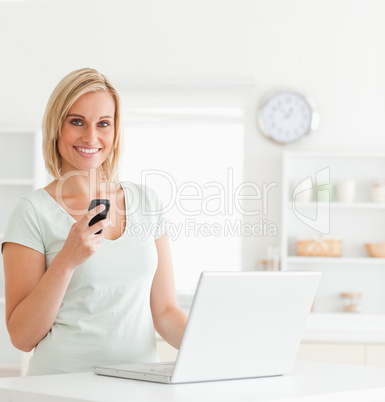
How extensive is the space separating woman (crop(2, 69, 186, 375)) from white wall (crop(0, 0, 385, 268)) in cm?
260

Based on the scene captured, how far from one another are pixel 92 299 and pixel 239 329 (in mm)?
414

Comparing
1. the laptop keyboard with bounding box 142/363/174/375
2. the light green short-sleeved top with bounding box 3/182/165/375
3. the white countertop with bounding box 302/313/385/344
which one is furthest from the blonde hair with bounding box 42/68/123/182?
the white countertop with bounding box 302/313/385/344

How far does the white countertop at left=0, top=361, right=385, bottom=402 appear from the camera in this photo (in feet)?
3.66

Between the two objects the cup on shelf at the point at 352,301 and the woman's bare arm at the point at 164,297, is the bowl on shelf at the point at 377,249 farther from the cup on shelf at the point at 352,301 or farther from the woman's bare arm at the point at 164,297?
the woman's bare arm at the point at 164,297

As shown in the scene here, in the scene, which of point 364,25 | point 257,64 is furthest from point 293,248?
point 364,25

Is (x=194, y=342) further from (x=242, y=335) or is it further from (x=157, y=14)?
(x=157, y=14)

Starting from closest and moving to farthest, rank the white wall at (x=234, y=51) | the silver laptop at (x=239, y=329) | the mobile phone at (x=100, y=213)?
the silver laptop at (x=239, y=329)
the mobile phone at (x=100, y=213)
the white wall at (x=234, y=51)

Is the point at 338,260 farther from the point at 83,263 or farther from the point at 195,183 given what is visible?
the point at 83,263

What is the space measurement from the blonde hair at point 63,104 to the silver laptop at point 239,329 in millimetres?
573

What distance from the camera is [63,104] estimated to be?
5.30 ft

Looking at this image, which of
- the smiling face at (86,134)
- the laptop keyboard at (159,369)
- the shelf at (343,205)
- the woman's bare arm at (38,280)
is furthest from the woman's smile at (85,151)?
the shelf at (343,205)

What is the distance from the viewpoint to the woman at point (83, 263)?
4.94 feet

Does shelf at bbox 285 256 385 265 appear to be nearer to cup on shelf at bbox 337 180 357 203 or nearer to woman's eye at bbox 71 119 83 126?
cup on shelf at bbox 337 180 357 203

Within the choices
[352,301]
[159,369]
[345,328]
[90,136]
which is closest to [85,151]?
[90,136]
